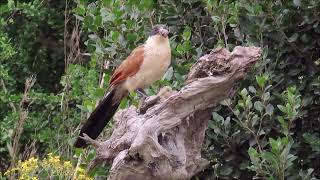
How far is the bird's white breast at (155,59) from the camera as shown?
Result: 383 cm

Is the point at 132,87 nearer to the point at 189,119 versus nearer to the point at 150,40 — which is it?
the point at 150,40

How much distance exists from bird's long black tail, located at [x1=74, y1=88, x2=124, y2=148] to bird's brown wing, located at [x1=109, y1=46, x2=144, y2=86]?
0.09 m

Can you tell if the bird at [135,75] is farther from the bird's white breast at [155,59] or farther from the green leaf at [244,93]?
the green leaf at [244,93]

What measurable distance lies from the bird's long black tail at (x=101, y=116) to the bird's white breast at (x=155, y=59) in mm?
204

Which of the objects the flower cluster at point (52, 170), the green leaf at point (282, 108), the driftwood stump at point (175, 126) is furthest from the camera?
the flower cluster at point (52, 170)

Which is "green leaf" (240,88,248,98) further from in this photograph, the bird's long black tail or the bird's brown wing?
the bird's long black tail

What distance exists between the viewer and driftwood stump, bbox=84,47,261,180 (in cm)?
307

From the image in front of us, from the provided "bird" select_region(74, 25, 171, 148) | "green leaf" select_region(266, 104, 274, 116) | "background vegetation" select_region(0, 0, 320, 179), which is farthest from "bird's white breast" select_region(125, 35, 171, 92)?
"green leaf" select_region(266, 104, 274, 116)

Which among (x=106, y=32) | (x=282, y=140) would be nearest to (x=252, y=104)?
(x=282, y=140)

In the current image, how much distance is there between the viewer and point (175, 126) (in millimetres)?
3297

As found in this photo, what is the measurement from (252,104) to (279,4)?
0.54 meters

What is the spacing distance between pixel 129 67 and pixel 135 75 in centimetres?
5

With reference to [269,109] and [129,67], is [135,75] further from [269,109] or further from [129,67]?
[269,109]

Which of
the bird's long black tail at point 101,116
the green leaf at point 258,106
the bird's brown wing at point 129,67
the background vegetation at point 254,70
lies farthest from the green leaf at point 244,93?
the bird's long black tail at point 101,116
